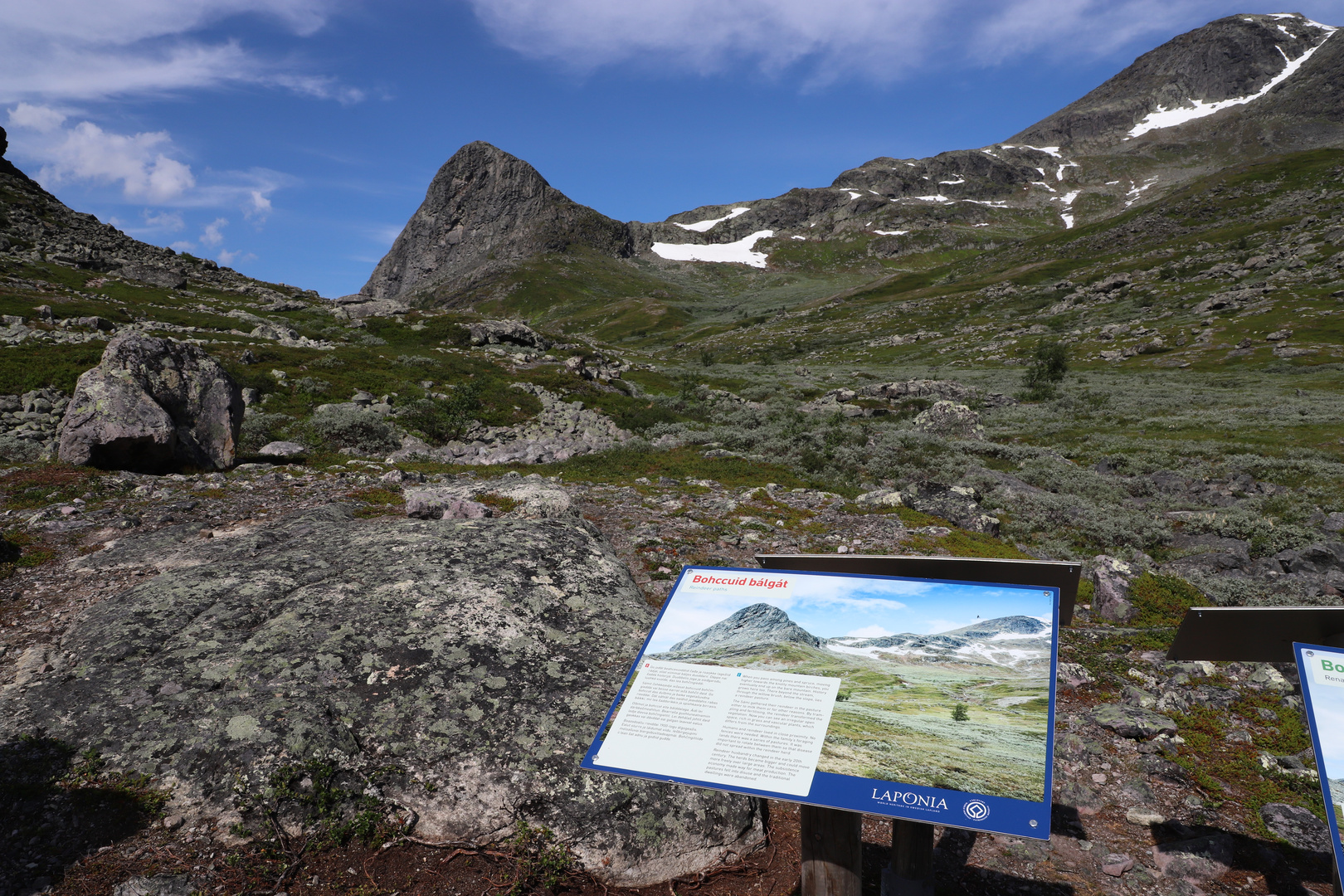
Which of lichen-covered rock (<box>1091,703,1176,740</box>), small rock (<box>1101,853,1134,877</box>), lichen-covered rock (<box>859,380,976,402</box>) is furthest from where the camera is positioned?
lichen-covered rock (<box>859,380,976,402</box>)

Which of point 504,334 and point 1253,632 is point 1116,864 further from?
A: point 504,334

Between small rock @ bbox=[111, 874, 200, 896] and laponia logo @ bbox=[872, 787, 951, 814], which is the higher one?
laponia logo @ bbox=[872, 787, 951, 814]

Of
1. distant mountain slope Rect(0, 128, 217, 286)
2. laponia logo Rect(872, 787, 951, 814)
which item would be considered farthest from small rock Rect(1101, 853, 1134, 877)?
distant mountain slope Rect(0, 128, 217, 286)

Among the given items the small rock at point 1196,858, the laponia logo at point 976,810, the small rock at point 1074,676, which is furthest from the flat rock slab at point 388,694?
the small rock at point 1074,676

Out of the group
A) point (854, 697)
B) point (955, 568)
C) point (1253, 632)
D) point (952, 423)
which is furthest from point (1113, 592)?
point (952, 423)

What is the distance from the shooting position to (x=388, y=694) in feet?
19.4

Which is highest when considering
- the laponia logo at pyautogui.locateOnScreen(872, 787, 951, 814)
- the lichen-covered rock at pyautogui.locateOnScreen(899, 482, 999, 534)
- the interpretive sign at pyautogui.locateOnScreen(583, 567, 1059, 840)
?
the interpretive sign at pyautogui.locateOnScreen(583, 567, 1059, 840)

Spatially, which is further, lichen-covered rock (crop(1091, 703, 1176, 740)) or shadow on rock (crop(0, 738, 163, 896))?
lichen-covered rock (crop(1091, 703, 1176, 740))

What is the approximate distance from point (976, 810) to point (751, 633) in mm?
1874

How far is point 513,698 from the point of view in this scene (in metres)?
6.16

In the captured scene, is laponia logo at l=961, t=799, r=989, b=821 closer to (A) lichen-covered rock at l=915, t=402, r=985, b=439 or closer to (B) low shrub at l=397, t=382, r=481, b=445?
→ (B) low shrub at l=397, t=382, r=481, b=445

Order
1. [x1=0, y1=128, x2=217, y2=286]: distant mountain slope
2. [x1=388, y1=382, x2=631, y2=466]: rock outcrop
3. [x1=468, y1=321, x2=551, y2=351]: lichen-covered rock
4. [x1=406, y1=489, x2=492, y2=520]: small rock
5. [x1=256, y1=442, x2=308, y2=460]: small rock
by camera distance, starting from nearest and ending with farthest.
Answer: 1. [x1=406, y1=489, x2=492, y2=520]: small rock
2. [x1=256, y1=442, x2=308, y2=460]: small rock
3. [x1=388, y1=382, x2=631, y2=466]: rock outcrop
4. [x1=468, y1=321, x2=551, y2=351]: lichen-covered rock
5. [x1=0, y1=128, x2=217, y2=286]: distant mountain slope

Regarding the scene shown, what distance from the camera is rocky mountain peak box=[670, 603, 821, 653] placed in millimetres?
4680

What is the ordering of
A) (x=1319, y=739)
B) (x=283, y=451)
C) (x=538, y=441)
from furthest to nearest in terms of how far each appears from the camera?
(x=538, y=441)
(x=283, y=451)
(x=1319, y=739)
